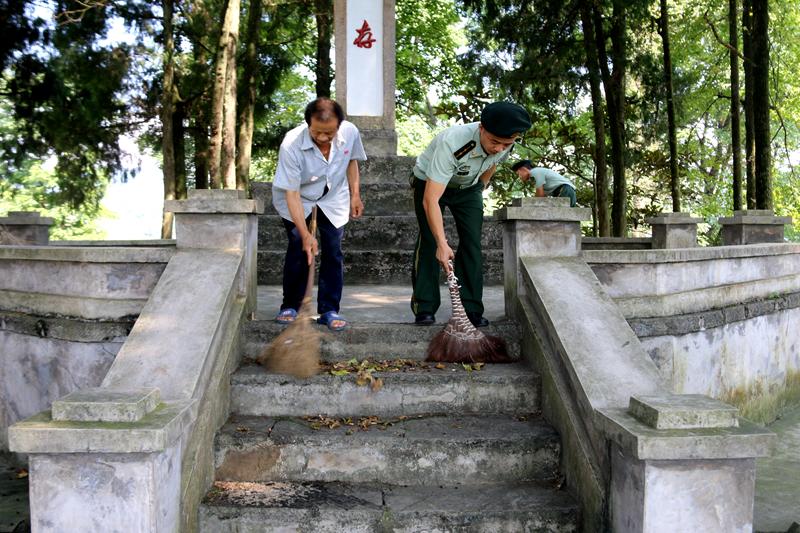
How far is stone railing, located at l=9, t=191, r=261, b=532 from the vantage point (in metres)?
2.68

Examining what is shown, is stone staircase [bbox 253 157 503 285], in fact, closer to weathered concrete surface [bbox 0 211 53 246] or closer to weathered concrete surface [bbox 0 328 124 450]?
weathered concrete surface [bbox 0 211 53 246]

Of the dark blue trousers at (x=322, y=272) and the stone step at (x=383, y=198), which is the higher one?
the stone step at (x=383, y=198)

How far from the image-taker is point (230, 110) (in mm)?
12156

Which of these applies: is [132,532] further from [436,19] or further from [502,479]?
[436,19]

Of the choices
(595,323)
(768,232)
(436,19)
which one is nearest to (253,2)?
(436,19)

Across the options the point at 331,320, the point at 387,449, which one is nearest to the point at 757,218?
the point at 331,320

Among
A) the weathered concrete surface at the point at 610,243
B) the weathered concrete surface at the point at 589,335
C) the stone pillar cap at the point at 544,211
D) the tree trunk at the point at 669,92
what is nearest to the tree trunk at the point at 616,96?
the tree trunk at the point at 669,92

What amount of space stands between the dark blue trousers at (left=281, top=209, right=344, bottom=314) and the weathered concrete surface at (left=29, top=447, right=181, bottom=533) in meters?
1.96

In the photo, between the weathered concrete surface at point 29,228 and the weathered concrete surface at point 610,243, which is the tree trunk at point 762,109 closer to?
the weathered concrete surface at point 610,243

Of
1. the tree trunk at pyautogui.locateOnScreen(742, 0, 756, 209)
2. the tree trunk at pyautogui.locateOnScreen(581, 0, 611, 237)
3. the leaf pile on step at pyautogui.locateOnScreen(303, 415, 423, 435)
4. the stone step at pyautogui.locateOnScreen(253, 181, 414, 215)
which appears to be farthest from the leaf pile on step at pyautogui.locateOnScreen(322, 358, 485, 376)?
the tree trunk at pyautogui.locateOnScreen(581, 0, 611, 237)

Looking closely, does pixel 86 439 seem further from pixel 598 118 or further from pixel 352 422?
pixel 598 118

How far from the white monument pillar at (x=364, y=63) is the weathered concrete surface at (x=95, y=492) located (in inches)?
305

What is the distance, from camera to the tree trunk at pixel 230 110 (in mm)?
11617

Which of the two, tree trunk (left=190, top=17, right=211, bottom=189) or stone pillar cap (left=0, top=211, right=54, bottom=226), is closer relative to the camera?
stone pillar cap (left=0, top=211, right=54, bottom=226)
